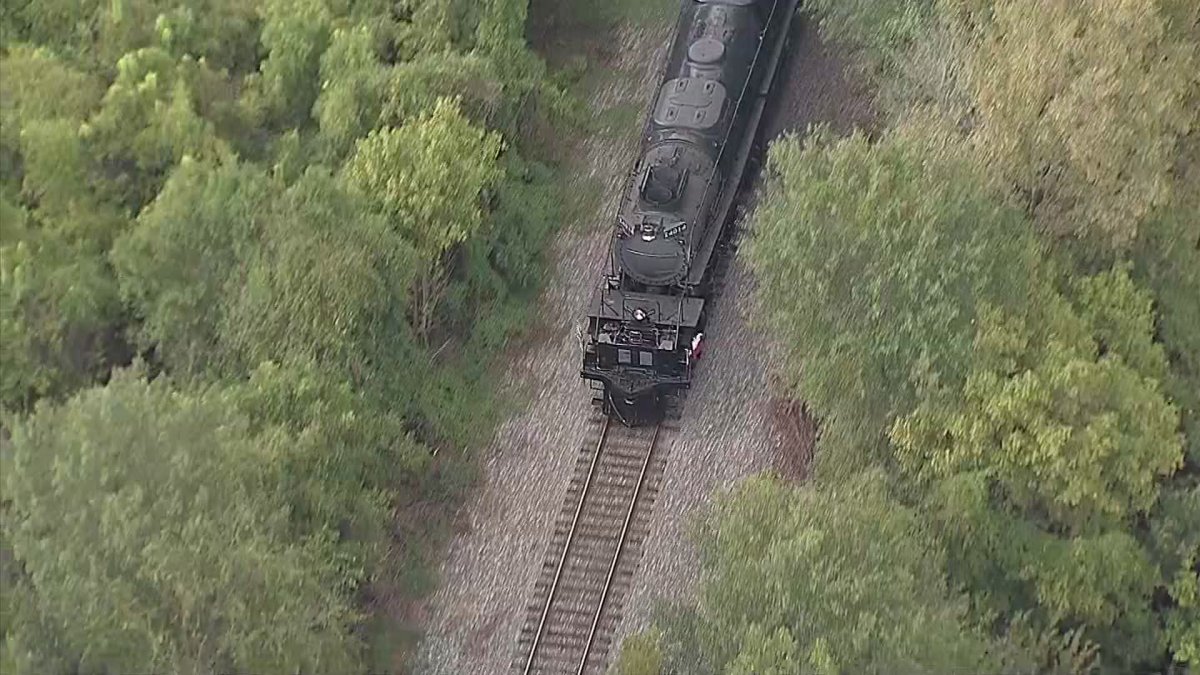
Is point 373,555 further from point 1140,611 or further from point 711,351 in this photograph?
point 1140,611

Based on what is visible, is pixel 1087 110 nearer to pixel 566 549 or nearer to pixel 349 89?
pixel 566 549

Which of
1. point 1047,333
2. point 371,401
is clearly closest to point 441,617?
point 371,401

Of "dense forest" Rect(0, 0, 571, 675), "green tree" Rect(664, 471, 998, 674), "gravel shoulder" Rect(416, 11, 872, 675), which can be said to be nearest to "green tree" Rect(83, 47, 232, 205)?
"dense forest" Rect(0, 0, 571, 675)

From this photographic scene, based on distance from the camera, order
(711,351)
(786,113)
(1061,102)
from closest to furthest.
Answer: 1. (1061,102)
2. (711,351)
3. (786,113)

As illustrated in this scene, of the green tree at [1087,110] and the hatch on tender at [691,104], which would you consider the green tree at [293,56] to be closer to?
the hatch on tender at [691,104]

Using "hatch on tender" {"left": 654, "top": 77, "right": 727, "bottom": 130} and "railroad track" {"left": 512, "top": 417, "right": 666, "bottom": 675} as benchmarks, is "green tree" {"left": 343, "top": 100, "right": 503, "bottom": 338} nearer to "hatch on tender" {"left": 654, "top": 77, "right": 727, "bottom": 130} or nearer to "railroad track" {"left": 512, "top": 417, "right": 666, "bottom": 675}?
"hatch on tender" {"left": 654, "top": 77, "right": 727, "bottom": 130}

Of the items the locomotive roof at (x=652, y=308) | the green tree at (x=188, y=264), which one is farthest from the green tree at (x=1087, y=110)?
the green tree at (x=188, y=264)
